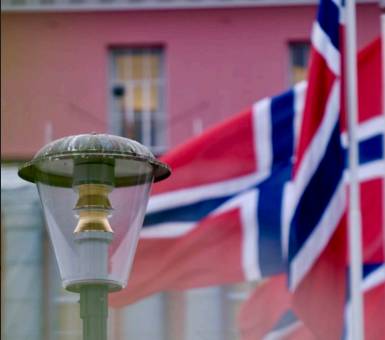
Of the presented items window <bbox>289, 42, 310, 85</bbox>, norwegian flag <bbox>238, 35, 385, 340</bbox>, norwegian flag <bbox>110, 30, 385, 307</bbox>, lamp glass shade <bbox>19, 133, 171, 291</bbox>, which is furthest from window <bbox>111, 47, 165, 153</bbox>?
lamp glass shade <bbox>19, 133, 171, 291</bbox>

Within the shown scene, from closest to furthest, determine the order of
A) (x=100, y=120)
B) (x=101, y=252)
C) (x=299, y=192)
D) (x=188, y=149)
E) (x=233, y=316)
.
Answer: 1. (x=101, y=252)
2. (x=299, y=192)
3. (x=188, y=149)
4. (x=233, y=316)
5. (x=100, y=120)

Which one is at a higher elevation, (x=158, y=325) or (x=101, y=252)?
(x=158, y=325)

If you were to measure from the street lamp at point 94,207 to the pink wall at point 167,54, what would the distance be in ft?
45.1

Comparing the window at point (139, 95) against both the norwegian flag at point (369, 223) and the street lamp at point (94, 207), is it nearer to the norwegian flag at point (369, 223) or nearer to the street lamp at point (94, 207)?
the norwegian flag at point (369, 223)

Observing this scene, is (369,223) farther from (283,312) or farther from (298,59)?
(298,59)

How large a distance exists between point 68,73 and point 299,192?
8107 millimetres

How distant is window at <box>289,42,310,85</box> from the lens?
24.0 meters

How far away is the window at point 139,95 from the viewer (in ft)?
76.8

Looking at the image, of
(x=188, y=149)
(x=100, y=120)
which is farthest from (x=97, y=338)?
(x=100, y=120)

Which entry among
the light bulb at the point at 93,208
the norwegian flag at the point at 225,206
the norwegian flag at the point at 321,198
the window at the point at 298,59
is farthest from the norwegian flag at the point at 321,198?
the window at the point at 298,59

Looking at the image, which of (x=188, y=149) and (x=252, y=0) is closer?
(x=188, y=149)

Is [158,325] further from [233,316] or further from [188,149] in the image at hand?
[188,149]

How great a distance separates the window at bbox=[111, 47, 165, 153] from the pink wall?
0.46ft

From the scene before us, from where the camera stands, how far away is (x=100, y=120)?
77.4 feet
